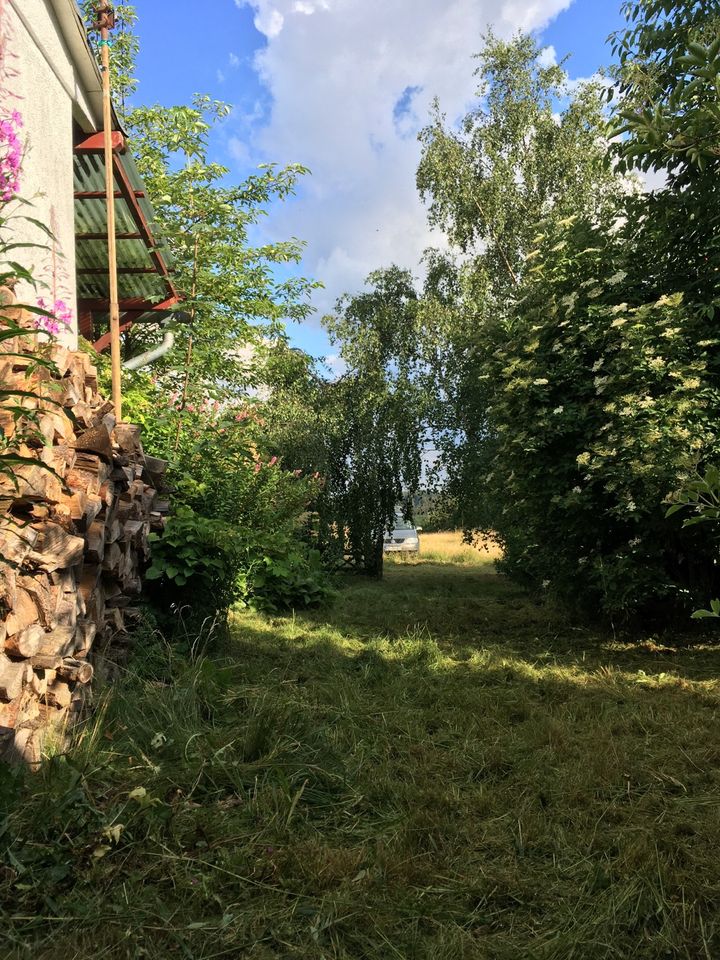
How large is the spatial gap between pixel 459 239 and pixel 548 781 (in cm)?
1322

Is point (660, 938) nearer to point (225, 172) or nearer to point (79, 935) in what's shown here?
point (79, 935)

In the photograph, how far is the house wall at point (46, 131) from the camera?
13.1 feet

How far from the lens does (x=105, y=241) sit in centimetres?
716

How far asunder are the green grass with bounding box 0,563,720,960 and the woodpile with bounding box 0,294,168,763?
0.83 feet

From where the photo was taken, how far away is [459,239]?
1396 cm

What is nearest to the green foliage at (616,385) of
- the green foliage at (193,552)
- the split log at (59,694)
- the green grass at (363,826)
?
the green grass at (363,826)

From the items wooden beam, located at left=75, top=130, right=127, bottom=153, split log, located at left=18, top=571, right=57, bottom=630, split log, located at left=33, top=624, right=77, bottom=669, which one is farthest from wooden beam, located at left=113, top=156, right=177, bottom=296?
split log, located at left=33, top=624, right=77, bottom=669

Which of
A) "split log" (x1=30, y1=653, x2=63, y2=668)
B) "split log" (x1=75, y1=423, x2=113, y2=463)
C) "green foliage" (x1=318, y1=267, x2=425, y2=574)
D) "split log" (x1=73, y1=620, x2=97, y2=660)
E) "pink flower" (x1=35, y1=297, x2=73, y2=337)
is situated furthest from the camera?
"green foliage" (x1=318, y1=267, x2=425, y2=574)

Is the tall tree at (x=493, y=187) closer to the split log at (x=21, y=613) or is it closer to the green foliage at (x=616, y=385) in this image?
the green foliage at (x=616, y=385)

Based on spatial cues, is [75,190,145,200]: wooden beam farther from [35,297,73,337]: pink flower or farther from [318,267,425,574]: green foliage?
[318,267,425,574]: green foliage

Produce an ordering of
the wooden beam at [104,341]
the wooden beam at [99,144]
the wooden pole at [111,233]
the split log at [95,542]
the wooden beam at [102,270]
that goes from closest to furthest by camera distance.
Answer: the split log at [95,542] → the wooden pole at [111,233] → the wooden beam at [99,144] → the wooden beam at [104,341] → the wooden beam at [102,270]

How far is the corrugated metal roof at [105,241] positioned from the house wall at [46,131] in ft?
3.09

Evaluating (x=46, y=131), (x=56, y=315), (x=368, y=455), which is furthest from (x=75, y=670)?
(x=368, y=455)

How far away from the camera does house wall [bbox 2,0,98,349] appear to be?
13.1 feet
